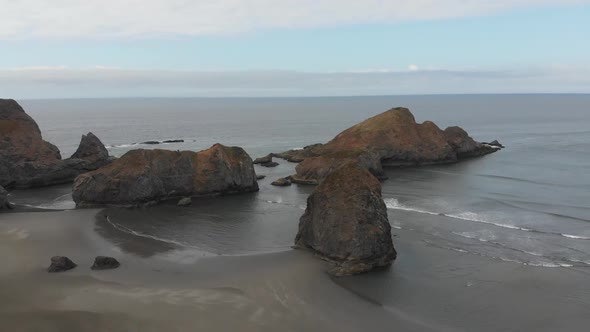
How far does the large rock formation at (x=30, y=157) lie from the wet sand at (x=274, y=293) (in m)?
22.4

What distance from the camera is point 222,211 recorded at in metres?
40.2

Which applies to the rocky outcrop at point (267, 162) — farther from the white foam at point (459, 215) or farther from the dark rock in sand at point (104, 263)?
the dark rock in sand at point (104, 263)

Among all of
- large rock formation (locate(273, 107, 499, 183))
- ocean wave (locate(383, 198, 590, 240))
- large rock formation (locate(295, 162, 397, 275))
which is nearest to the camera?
large rock formation (locate(295, 162, 397, 275))

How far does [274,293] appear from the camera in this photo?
884 inches

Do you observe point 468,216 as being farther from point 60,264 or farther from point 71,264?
point 60,264

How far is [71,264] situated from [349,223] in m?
14.5

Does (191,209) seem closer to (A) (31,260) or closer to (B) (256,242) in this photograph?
(B) (256,242)

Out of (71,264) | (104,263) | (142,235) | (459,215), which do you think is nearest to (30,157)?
(142,235)

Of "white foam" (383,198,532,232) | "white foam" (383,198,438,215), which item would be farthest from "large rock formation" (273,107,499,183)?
"white foam" (383,198,532,232)

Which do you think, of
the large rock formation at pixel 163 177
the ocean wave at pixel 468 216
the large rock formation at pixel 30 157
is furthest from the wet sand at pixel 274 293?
the large rock formation at pixel 30 157

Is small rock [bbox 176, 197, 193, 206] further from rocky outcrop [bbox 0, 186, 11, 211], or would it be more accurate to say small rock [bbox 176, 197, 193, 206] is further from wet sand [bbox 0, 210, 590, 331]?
rocky outcrop [bbox 0, 186, 11, 211]

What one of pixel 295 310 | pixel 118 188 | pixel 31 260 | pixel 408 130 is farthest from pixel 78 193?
pixel 408 130

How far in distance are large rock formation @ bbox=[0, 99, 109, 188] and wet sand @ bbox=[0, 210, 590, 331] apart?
22375 mm

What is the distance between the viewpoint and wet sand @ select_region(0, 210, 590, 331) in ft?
64.8
